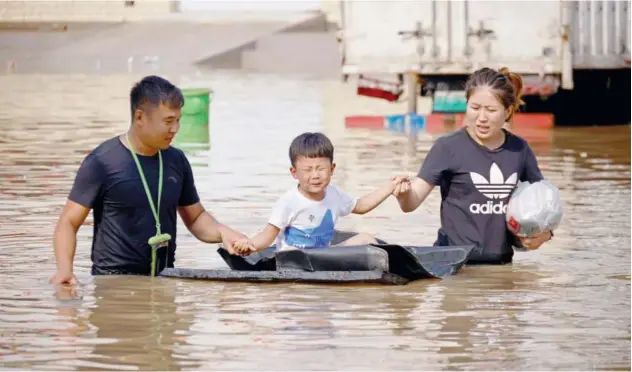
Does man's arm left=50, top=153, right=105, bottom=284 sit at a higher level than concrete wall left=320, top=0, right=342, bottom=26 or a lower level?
lower

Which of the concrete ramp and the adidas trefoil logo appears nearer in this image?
the adidas trefoil logo

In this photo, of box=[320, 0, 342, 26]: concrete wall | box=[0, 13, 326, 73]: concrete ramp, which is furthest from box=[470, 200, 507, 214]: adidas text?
box=[320, 0, 342, 26]: concrete wall

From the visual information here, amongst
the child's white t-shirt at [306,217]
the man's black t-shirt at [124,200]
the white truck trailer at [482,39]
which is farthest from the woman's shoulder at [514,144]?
the white truck trailer at [482,39]

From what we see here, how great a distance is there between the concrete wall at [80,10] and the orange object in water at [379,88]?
28.7 metres

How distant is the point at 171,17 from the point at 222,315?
46388mm

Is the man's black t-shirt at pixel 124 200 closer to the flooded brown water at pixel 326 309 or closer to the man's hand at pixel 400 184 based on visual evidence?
the flooded brown water at pixel 326 309

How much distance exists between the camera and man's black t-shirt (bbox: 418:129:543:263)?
9422 millimetres

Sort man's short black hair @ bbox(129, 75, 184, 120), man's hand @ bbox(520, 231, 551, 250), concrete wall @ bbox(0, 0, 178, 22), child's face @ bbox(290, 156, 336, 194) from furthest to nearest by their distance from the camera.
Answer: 1. concrete wall @ bbox(0, 0, 178, 22)
2. man's hand @ bbox(520, 231, 551, 250)
3. child's face @ bbox(290, 156, 336, 194)
4. man's short black hair @ bbox(129, 75, 184, 120)

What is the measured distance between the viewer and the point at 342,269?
892cm

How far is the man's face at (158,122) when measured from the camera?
8.55 metres

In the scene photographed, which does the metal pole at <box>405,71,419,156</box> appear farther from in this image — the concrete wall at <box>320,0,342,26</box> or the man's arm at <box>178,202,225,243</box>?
the concrete wall at <box>320,0,342,26</box>

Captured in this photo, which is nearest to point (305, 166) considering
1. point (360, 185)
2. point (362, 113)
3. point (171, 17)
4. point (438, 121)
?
point (360, 185)

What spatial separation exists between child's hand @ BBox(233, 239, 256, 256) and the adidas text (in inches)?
56.1

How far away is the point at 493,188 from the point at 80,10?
45.7 meters
